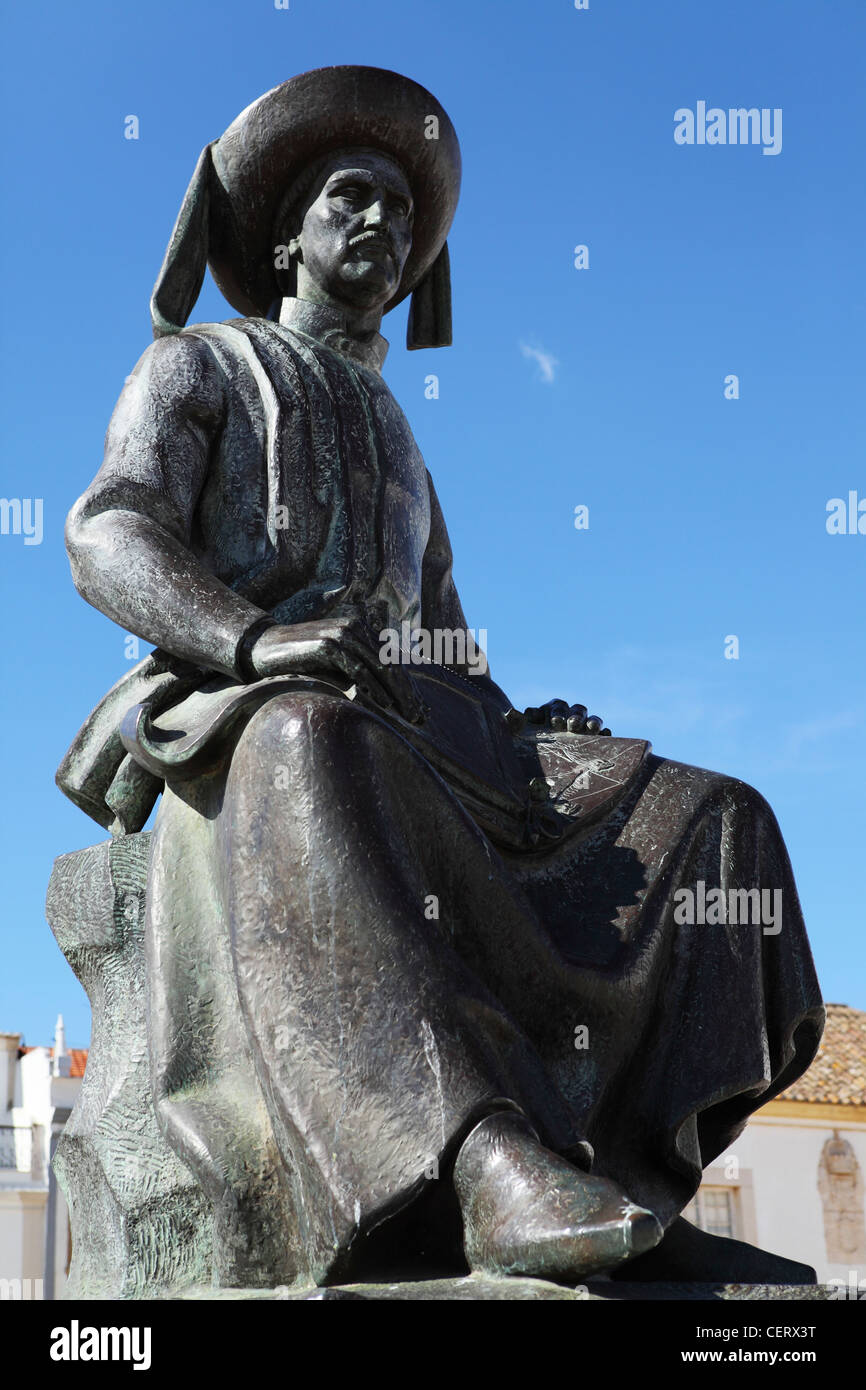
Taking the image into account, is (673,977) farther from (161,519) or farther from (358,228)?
(358,228)

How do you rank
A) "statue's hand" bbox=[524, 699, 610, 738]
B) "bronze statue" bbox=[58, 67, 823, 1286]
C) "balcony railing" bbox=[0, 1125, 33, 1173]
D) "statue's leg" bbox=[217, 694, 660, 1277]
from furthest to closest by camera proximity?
1. "balcony railing" bbox=[0, 1125, 33, 1173]
2. "statue's hand" bbox=[524, 699, 610, 738]
3. "bronze statue" bbox=[58, 67, 823, 1286]
4. "statue's leg" bbox=[217, 694, 660, 1277]

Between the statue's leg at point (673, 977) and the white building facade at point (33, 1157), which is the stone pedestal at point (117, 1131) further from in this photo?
the white building facade at point (33, 1157)

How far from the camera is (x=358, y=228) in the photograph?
4.61m

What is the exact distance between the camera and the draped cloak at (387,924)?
310 cm

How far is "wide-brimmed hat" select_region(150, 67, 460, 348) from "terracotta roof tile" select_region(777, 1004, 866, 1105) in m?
22.8

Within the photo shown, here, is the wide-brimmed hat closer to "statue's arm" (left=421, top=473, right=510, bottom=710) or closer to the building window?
"statue's arm" (left=421, top=473, right=510, bottom=710)

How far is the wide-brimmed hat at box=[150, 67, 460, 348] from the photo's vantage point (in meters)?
4.62

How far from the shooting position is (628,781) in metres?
3.97

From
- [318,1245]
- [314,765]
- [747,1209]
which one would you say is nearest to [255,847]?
[314,765]

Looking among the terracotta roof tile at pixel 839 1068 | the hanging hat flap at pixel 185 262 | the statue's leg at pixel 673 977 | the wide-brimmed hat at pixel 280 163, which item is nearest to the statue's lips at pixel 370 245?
the wide-brimmed hat at pixel 280 163

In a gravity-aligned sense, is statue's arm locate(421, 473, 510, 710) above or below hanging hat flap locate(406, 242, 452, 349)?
below

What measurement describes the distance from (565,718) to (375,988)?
1448 mm

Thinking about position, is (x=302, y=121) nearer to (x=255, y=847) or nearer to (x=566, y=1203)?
(x=255, y=847)

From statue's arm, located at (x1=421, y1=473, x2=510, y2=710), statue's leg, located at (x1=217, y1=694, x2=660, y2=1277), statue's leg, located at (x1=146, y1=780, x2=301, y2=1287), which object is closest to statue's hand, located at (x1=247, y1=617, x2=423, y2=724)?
statue's leg, located at (x1=217, y1=694, x2=660, y2=1277)
